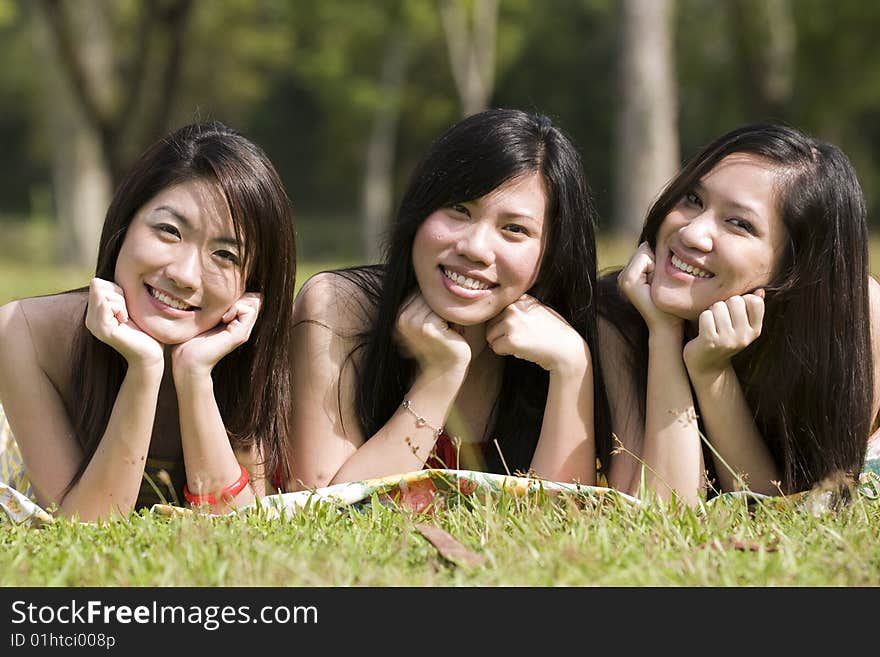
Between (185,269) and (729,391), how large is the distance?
5.78ft

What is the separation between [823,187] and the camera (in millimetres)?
3613

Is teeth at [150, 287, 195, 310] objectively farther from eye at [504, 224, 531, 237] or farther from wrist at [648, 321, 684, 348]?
wrist at [648, 321, 684, 348]

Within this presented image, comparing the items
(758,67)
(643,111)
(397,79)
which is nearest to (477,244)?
(643,111)

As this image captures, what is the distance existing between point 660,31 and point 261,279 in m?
11.8

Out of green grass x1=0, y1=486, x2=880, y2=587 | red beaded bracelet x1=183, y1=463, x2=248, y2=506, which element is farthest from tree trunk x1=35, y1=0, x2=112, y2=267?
green grass x1=0, y1=486, x2=880, y2=587

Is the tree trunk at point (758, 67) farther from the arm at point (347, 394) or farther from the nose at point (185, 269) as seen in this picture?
the nose at point (185, 269)

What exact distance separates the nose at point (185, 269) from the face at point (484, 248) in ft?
2.36

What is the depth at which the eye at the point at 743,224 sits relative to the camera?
355 centimetres

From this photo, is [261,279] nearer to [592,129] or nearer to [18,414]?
[18,414]

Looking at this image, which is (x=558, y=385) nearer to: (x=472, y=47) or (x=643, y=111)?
(x=643, y=111)

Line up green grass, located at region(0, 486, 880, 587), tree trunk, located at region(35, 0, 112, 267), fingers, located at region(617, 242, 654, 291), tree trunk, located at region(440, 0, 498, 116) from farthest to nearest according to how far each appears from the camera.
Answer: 1. tree trunk, located at region(440, 0, 498, 116)
2. tree trunk, located at region(35, 0, 112, 267)
3. fingers, located at region(617, 242, 654, 291)
4. green grass, located at region(0, 486, 880, 587)

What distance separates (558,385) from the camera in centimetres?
365

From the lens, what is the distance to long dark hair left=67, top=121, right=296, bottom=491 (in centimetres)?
348
